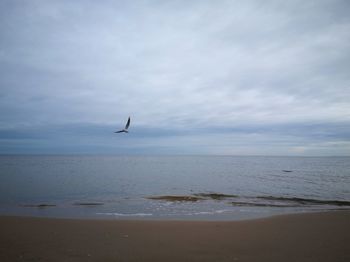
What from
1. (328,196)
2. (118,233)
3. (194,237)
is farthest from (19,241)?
(328,196)

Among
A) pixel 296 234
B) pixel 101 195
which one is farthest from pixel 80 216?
pixel 296 234

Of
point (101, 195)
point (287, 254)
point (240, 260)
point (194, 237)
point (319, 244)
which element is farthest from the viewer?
point (101, 195)

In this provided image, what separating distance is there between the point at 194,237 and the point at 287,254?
3358mm

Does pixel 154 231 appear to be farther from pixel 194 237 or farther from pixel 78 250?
pixel 78 250

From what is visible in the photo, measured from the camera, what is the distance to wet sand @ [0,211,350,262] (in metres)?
7.44

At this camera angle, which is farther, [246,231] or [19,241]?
[246,231]

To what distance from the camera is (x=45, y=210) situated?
16.1m

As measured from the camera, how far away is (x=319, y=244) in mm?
8781

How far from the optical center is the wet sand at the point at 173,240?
7.44m

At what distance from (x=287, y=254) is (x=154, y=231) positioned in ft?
17.1

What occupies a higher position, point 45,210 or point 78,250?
point 78,250

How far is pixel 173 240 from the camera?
30.3 ft

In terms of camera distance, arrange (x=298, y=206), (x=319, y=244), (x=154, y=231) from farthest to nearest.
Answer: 1. (x=298, y=206)
2. (x=154, y=231)
3. (x=319, y=244)

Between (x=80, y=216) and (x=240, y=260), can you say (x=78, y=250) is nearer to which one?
(x=240, y=260)
